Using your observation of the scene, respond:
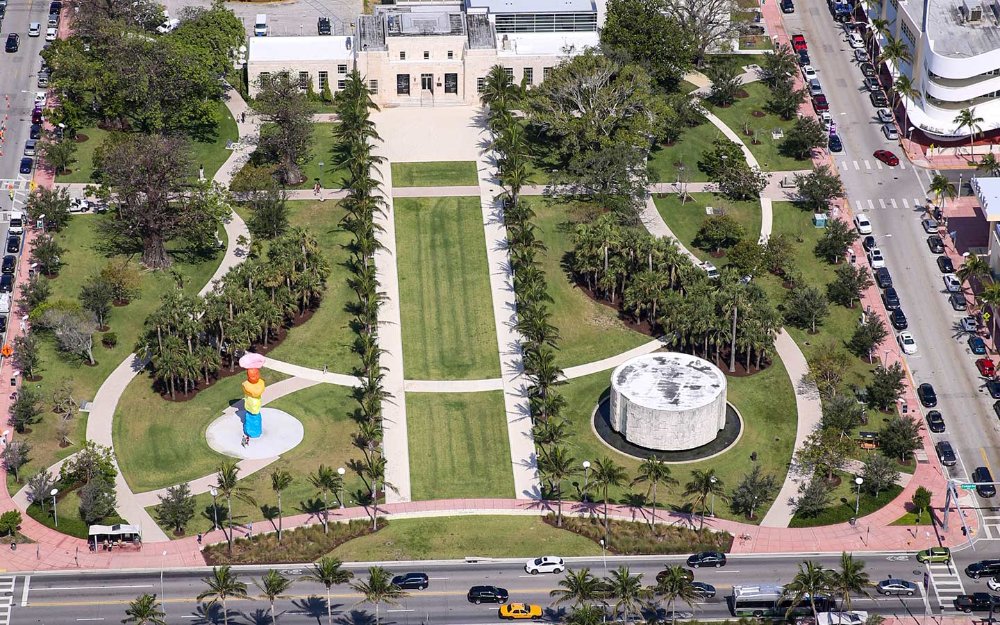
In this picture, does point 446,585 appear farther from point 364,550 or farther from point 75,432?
point 75,432

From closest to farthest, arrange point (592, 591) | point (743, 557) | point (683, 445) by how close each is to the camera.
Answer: point (592, 591)
point (743, 557)
point (683, 445)

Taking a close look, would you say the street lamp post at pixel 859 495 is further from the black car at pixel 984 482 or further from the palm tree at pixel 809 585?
the palm tree at pixel 809 585

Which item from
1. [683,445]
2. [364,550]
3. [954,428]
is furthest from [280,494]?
[954,428]

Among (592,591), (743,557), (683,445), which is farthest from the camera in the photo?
(683,445)

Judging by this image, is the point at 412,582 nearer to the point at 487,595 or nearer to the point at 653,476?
the point at 487,595

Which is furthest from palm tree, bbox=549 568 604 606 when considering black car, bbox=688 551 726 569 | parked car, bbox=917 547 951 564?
parked car, bbox=917 547 951 564

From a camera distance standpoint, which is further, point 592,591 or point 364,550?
point 364,550

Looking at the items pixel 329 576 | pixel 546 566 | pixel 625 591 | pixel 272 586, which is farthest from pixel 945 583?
pixel 272 586

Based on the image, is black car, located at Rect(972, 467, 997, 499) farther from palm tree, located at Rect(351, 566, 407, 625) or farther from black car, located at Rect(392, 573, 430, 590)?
palm tree, located at Rect(351, 566, 407, 625)
